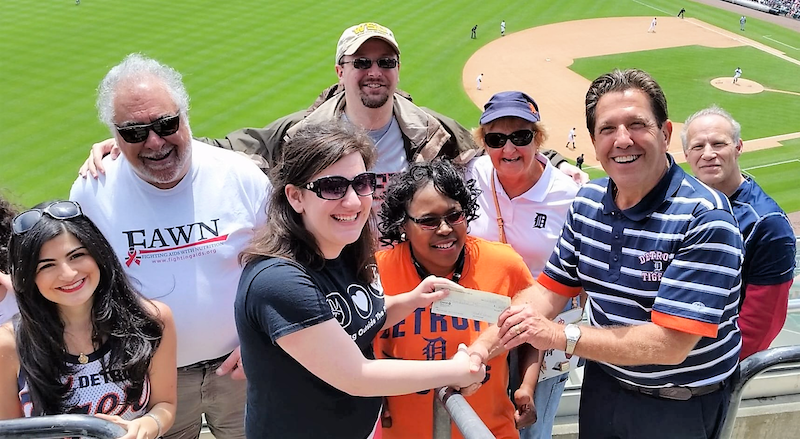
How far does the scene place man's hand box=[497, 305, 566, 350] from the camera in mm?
2812

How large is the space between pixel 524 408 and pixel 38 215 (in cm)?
260

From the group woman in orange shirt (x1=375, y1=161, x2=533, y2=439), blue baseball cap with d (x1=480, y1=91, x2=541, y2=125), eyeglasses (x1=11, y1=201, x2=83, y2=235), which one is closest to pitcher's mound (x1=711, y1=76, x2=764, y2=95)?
blue baseball cap with d (x1=480, y1=91, x2=541, y2=125)

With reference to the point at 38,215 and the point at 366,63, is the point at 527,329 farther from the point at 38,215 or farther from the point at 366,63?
the point at 366,63

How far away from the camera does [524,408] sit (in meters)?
3.26

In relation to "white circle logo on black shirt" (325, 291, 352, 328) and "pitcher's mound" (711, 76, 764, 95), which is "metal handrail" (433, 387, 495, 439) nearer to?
"white circle logo on black shirt" (325, 291, 352, 328)

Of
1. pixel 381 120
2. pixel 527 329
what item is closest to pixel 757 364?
pixel 527 329

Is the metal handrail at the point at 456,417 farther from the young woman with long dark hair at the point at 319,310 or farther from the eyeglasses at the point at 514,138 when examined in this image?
the eyeglasses at the point at 514,138

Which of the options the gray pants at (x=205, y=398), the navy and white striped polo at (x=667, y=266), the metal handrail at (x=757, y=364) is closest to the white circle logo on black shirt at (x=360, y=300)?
the navy and white striped polo at (x=667, y=266)

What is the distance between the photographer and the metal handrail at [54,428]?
2.29 m

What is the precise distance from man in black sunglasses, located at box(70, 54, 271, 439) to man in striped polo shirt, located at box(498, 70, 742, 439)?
1.77 m

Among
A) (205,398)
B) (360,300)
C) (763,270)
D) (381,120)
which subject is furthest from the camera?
(381,120)

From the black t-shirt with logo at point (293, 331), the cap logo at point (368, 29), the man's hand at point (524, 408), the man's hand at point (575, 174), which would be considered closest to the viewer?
the black t-shirt with logo at point (293, 331)

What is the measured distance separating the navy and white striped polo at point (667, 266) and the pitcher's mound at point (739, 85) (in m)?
29.5

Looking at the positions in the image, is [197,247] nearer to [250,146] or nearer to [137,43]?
[250,146]
